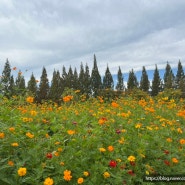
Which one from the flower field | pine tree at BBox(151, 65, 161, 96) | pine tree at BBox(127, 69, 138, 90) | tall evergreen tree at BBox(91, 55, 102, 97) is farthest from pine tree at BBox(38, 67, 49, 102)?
the flower field

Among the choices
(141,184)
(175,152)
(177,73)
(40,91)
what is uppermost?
(177,73)

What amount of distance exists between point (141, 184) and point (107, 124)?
4.59 feet

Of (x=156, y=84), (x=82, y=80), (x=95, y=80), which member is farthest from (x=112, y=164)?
(x=156, y=84)

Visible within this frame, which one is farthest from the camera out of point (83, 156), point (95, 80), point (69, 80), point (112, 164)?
point (95, 80)

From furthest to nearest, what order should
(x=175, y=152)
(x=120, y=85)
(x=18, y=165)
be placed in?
(x=120, y=85)
(x=175, y=152)
(x=18, y=165)

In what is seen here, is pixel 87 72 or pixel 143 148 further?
pixel 87 72

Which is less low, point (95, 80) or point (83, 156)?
point (95, 80)

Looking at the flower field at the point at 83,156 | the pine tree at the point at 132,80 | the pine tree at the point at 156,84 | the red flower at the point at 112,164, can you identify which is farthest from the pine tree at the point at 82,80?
the red flower at the point at 112,164

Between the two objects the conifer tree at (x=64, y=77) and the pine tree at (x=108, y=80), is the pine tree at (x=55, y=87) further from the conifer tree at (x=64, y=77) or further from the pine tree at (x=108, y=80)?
the pine tree at (x=108, y=80)

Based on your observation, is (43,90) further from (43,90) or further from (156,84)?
(156,84)

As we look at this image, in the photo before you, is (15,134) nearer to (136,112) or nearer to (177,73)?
(136,112)

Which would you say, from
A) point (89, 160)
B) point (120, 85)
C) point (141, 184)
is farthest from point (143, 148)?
point (120, 85)

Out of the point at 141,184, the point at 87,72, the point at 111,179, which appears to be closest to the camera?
the point at 111,179

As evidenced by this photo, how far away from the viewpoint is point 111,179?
3299 mm
